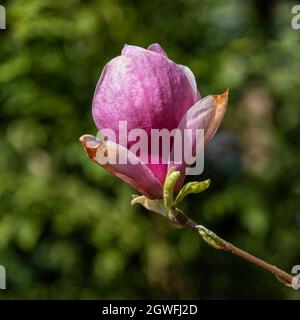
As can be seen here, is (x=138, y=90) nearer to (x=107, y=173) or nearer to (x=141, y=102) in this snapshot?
(x=141, y=102)

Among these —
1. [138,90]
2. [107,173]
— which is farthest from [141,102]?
[107,173]

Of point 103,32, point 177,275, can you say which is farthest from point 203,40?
point 177,275

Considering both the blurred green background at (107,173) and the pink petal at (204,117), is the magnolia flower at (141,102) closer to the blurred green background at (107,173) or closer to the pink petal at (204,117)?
the pink petal at (204,117)

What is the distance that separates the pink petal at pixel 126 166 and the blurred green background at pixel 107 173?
47.7 inches

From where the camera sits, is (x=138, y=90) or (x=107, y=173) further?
(x=107, y=173)

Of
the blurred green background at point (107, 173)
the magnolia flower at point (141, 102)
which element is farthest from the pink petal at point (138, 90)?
the blurred green background at point (107, 173)

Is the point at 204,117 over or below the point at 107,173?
below

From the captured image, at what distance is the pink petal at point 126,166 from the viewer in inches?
25.0

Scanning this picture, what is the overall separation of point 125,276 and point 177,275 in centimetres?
14

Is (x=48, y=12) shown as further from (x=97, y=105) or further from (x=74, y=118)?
(x=97, y=105)

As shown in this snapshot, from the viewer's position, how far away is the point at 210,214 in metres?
1.98

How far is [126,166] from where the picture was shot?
0.65m

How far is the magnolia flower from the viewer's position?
0.63 metres

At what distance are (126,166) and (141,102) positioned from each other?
6 cm
